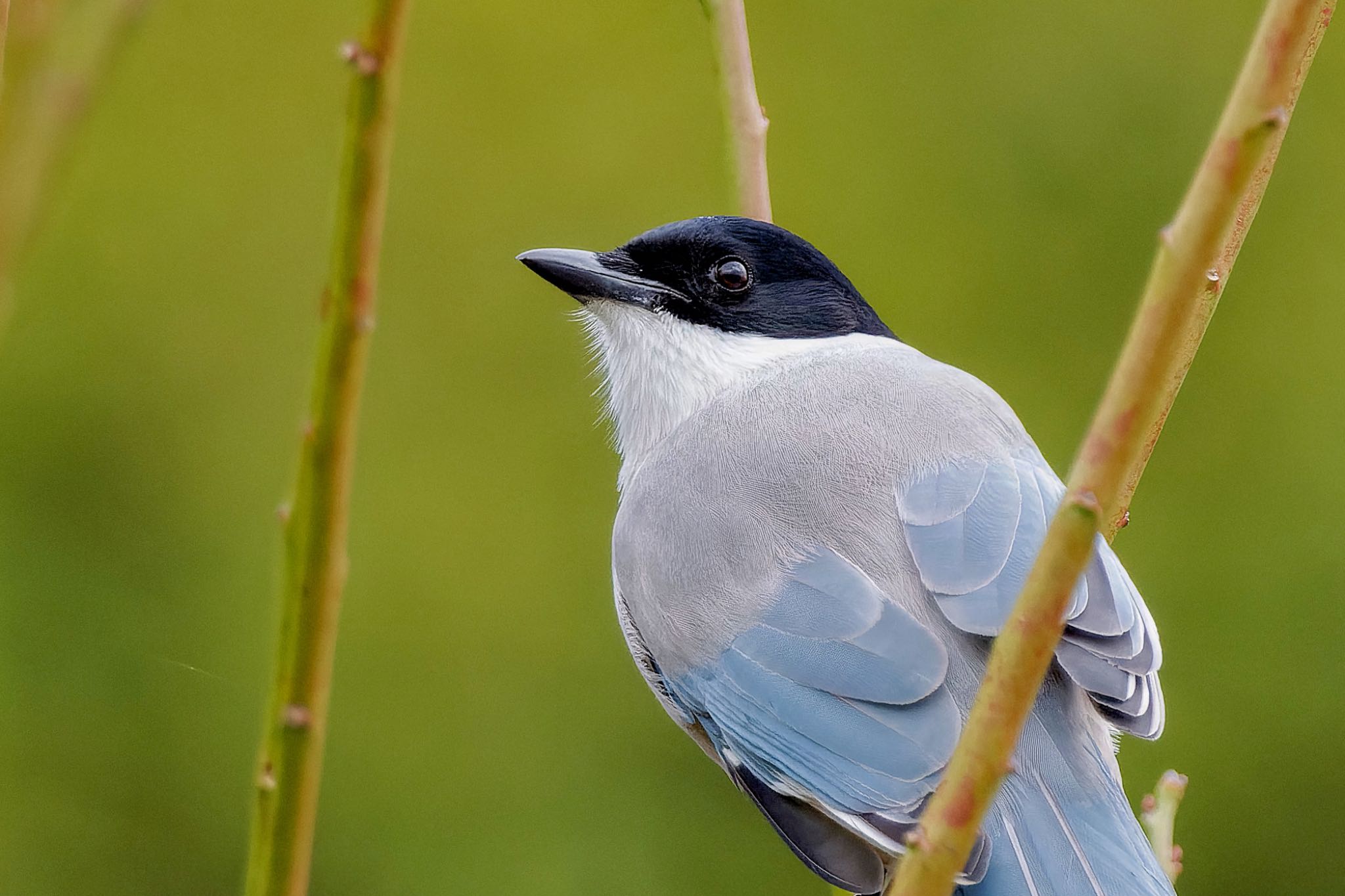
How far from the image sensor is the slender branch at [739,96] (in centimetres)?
185

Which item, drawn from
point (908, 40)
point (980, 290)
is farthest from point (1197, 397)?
point (908, 40)

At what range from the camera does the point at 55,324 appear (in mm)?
5000

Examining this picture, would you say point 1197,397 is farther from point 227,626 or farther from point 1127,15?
point 227,626

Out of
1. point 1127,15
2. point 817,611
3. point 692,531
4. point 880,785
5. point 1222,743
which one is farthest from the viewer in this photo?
point 1127,15

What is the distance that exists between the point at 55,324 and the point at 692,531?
11.8ft

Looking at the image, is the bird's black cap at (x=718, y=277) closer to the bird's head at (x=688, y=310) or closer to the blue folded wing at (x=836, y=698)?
the bird's head at (x=688, y=310)

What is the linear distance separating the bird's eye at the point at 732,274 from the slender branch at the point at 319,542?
4.78 ft

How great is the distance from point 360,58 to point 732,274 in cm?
155

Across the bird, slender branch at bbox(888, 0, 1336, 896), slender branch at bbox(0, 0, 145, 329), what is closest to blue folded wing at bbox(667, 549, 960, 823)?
the bird

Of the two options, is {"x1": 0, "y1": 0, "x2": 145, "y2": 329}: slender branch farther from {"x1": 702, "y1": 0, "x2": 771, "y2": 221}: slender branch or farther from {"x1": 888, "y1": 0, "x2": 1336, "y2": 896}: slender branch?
{"x1": 702, "y1": 0, "x2": 771, "y2": 221}: slender branch

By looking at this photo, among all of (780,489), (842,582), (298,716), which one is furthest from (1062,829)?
(298,716)

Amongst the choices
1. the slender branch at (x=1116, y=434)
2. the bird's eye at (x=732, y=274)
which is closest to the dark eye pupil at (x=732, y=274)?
the bird's eye at (x=732, y=274)

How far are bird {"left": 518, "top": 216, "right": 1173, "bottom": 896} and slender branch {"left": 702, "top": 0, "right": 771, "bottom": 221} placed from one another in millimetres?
143

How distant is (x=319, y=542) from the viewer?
3.69 ft
